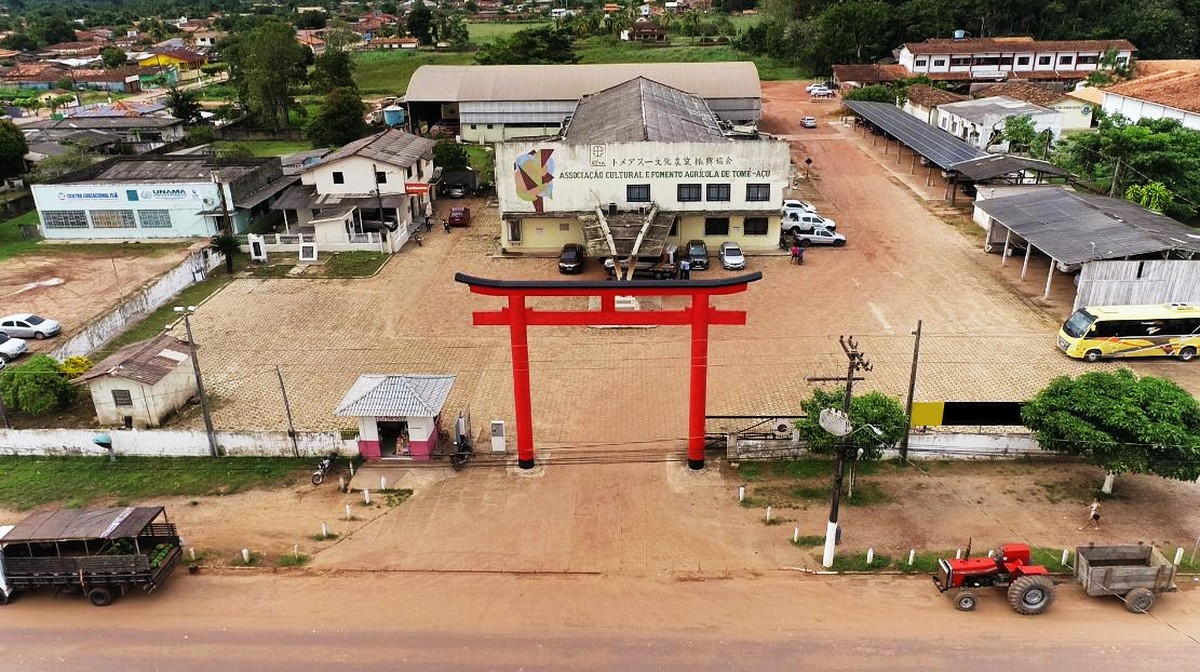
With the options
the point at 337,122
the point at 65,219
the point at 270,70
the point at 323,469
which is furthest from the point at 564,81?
the point at 323,469

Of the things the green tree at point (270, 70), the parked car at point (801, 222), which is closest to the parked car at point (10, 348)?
the parked car at point (801, 222)

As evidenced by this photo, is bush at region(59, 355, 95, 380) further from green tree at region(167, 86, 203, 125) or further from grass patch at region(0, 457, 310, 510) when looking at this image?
green tree at region(167, 86, 203, 125)

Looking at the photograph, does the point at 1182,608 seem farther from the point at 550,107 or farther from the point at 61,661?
the point at 550,107

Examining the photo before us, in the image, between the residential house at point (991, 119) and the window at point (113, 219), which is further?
the residential house at point (991, 119)

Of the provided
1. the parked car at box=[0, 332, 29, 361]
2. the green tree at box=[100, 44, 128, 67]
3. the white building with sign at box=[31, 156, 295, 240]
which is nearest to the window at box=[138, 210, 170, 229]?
the white building with sign at box=[31, 156, 295, 240]

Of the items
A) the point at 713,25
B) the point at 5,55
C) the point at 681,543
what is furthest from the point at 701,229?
the point at 5,55

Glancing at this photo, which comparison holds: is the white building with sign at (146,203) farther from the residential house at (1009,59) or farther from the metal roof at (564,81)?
the residential house at (1009,59)
